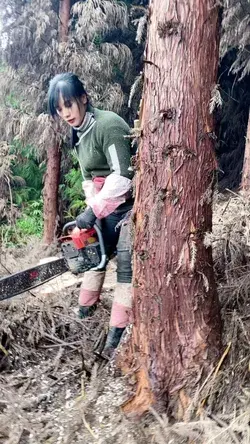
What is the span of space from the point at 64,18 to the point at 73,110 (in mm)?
6541

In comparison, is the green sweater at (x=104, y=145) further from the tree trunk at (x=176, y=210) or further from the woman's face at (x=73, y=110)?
the tree trunk at (x=176, y=210)

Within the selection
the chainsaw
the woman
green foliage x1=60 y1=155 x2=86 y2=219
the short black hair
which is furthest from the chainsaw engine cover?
green foliage x1=60 y1=155 x2=86 y2=219

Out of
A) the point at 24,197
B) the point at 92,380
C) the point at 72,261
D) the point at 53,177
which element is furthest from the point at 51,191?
the point at 92,380

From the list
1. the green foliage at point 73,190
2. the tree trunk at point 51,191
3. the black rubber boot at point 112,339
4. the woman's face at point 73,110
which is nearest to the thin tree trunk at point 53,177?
the tree trunk at point 51,191

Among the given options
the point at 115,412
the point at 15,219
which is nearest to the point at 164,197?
the point at 115,412

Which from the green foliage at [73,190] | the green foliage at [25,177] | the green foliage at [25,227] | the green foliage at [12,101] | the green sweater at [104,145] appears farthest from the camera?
the green foliage at [25,177]

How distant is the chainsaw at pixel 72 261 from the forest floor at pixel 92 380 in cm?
27

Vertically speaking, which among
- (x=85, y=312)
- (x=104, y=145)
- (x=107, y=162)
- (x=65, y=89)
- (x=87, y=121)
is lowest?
(x=85, y=312)

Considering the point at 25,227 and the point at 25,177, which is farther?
the point at 25,177

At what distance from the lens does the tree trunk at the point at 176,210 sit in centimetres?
218

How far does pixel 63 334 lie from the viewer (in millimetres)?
3334

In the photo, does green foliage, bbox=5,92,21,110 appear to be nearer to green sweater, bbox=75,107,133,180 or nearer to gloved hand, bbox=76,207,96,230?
green sweater, bbox=75,107,133,180

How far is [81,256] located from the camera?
312 cm

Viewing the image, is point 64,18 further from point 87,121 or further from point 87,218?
point 87,218
